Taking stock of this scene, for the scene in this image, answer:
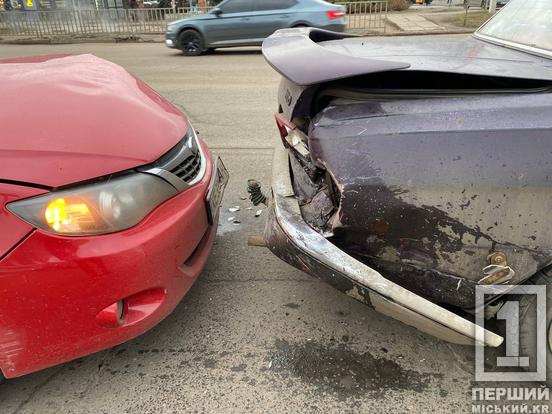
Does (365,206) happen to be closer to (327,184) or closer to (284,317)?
(327,184)

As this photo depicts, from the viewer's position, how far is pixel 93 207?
6.40 feet

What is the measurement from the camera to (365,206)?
192cm

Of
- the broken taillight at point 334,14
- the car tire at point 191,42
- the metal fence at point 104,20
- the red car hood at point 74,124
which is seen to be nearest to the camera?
the red car hood at point 74,124

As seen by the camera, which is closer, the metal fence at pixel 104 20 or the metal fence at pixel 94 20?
the metal fence at pixel 104 20

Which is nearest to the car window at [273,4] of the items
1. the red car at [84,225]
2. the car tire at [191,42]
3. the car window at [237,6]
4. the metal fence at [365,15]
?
the car window at [237,6]

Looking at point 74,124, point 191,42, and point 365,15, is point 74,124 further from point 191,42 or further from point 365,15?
point 365,15

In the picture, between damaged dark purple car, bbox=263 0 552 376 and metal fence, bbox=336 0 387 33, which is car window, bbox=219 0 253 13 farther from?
damaged dark purple car, bbox=263 0 552 376

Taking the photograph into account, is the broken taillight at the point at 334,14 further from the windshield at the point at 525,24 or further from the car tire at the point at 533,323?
the car tire at the point at 533,323

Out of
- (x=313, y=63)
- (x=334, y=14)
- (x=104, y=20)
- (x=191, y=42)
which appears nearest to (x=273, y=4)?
(x=334, y=14)

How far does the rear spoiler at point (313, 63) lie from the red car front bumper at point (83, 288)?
84cm


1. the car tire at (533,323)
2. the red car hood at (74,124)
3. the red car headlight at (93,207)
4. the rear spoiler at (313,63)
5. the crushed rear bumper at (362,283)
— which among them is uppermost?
the rear spoiler at (313,63)

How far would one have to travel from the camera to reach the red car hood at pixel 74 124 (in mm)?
1937

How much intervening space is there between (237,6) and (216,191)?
10.8 meters

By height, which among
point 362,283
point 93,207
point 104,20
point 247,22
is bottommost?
point 362,283
